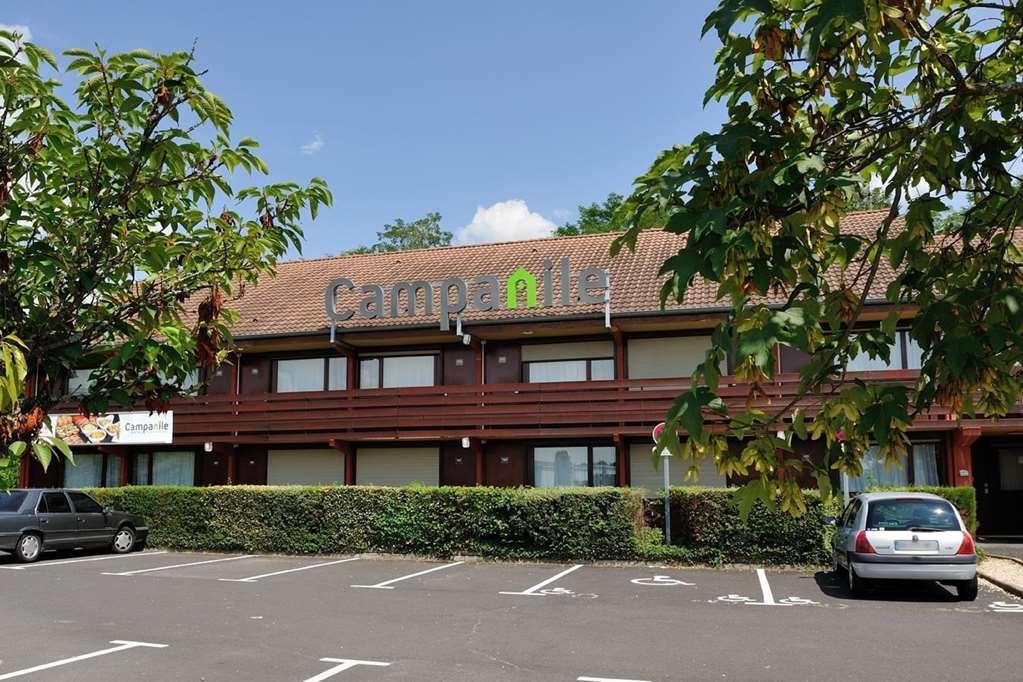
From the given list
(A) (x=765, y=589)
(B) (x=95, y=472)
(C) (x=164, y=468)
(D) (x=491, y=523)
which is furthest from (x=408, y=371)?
(A) (x=765, y=589)

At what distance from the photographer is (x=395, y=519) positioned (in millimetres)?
19922

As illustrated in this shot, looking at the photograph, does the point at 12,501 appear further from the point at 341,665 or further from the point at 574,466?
the point at 341,665

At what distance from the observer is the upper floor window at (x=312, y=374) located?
87.8 ft

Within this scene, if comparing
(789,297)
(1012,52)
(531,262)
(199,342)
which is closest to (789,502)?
(789,297)

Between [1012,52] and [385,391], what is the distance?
70.1ft

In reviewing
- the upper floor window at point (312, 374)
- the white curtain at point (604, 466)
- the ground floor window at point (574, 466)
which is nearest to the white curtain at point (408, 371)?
the upper floor window at point (312, 374)

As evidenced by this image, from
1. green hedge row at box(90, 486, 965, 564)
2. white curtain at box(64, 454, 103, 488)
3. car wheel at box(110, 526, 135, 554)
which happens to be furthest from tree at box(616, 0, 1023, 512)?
white curtain at box(64, 454, 103, 488)

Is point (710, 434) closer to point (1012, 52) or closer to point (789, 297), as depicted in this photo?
point (789, 297)

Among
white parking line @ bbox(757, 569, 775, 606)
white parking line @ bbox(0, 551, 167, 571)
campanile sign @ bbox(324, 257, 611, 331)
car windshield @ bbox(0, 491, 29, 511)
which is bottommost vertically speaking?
white parking line @ bbox(0, 551, 167, 571)

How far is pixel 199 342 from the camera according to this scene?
419 centimetres

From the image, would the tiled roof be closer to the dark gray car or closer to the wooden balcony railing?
the wooden balcony railing

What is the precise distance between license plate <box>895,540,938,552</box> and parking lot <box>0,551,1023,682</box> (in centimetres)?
79

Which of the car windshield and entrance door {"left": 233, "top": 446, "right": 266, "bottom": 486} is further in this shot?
entrance door {"left": 233, "top": 446, "right": 266, "bottom": 486}

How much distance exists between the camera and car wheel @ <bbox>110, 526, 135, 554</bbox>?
21438mm
